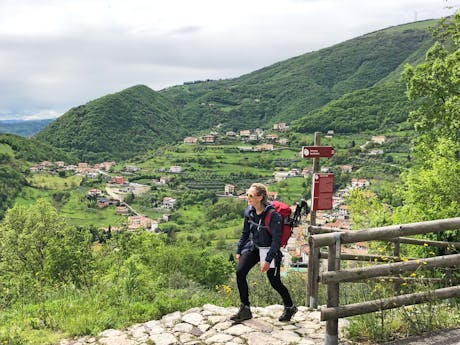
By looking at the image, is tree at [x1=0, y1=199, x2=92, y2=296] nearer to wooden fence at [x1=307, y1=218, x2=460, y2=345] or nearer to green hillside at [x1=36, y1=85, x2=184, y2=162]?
wooden fence at [x1=307, y1=218, x2=460, y2=345]

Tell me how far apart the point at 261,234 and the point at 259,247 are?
6.6 inches

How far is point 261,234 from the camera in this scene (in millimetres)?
5277

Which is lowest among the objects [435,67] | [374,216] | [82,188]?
[82,188]

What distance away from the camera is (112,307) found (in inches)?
246

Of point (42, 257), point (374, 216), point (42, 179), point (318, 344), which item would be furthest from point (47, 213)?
point (42, 179)

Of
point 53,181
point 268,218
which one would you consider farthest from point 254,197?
point 53,181

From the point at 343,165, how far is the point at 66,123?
130m

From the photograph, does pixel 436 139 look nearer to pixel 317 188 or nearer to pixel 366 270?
pixel 317 188

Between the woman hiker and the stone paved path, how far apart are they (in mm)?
204

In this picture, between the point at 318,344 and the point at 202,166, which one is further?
the point at 202,166

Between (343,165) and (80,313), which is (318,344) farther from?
(343,165)

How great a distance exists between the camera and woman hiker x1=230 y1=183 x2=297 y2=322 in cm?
514

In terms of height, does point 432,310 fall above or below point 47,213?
above

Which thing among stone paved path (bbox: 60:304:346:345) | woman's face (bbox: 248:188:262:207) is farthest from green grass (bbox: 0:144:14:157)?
woman's face (bbox: 248:188:262:207)
